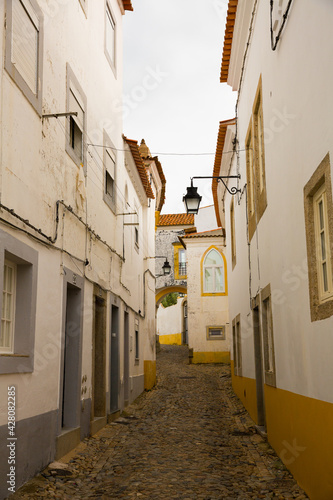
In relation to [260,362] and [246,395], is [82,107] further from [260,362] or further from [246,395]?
[246,395]

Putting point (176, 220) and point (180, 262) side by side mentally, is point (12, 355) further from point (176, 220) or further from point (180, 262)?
point (176, 220)

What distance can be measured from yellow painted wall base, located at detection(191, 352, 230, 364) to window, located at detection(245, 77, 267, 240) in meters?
16.2

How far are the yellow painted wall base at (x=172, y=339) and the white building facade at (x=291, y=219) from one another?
29184 millimetres

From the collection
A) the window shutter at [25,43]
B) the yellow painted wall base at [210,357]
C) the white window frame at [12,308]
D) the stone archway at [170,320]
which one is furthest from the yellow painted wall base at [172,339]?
the window shutter at [25,43]

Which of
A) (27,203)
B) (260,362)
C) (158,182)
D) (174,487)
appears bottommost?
(174,487)

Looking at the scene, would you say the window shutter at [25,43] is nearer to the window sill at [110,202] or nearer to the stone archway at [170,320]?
the window sill at [110,202]

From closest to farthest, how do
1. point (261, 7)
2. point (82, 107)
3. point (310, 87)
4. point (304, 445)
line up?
1. point (310, 87)
2. point (304, 445)
3. point (261, 7)
4. point (82, 107)

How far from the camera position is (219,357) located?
84.0 feet

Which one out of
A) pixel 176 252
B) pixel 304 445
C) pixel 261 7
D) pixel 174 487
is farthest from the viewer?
pixel 176 252

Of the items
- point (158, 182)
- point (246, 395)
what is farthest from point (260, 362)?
point (158, 182)

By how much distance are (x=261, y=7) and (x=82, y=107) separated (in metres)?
3.15

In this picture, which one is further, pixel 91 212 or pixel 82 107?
pixel 91 212

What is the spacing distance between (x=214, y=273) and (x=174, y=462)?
19327mm

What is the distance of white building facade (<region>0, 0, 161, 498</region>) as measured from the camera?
583 centimetres
